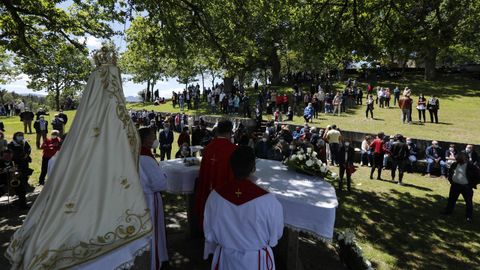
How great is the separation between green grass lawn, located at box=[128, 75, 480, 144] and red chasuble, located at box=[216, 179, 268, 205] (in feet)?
56.2

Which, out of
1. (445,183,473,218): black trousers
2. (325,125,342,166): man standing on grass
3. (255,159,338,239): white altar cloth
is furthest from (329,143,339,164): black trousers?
(255,159,338,239): white altar cloth

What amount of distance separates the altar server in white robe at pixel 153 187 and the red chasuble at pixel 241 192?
1.45m

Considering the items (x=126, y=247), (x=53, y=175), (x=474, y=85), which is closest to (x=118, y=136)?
(x=53, y=175)

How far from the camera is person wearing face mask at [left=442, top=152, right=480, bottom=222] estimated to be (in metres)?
9.42

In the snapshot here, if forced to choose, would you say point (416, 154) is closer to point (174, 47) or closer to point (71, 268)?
point (174, 47)

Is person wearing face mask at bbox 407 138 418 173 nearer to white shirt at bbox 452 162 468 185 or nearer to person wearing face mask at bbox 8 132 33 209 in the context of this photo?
white shirt at bbox 452 162 468 185

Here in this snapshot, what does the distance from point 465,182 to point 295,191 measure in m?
7.29

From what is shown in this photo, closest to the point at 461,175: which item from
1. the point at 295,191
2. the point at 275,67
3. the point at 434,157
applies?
the point at 434,157

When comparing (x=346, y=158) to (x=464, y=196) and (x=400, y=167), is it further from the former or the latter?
(x=464, y=196)

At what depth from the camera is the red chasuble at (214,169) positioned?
5.11 metres

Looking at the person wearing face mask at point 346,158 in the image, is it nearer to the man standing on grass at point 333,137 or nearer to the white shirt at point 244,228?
the man standing on grass at point 333,137

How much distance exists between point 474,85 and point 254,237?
132 ft

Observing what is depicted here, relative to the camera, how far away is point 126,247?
2.96m

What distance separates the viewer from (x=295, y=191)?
15.7ft
